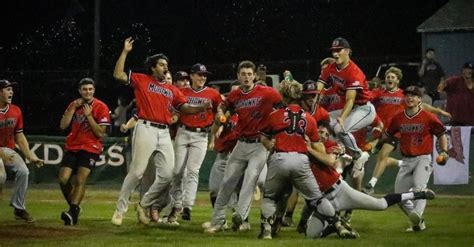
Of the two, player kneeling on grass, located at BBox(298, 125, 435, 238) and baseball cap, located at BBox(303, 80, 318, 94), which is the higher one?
baseball cap, located at BBox(303, 80, 318, 94)

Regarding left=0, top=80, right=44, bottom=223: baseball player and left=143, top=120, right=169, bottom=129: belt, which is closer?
left=143, top=120, right=169, bottom=129: belt

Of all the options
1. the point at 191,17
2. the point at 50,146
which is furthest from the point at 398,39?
the point at 50,146

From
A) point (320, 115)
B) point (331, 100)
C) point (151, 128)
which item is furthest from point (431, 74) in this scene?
point (151, 128)

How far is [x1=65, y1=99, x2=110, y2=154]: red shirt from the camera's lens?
15672mm

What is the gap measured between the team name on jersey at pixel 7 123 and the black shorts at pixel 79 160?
4.44 ft

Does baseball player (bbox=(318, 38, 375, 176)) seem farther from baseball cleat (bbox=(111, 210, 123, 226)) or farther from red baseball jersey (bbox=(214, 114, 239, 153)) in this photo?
baseball cleat (bbox=(111, 210, 123, 226))

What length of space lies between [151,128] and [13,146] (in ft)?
9.88

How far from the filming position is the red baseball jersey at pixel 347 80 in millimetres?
15469

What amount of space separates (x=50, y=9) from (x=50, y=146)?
1674cm

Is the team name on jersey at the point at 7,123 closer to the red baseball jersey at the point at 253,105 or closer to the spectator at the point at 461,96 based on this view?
the red baseball jersey at the point at 253,105

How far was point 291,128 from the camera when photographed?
43.4 ft

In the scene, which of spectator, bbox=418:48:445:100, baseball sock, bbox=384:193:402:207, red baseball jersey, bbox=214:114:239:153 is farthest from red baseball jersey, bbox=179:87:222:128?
spectator, bbox=418:48:445:100

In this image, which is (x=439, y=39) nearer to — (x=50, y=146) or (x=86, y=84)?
(x=50, y=146)

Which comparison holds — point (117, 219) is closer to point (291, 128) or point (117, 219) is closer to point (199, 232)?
point (199, 232)
